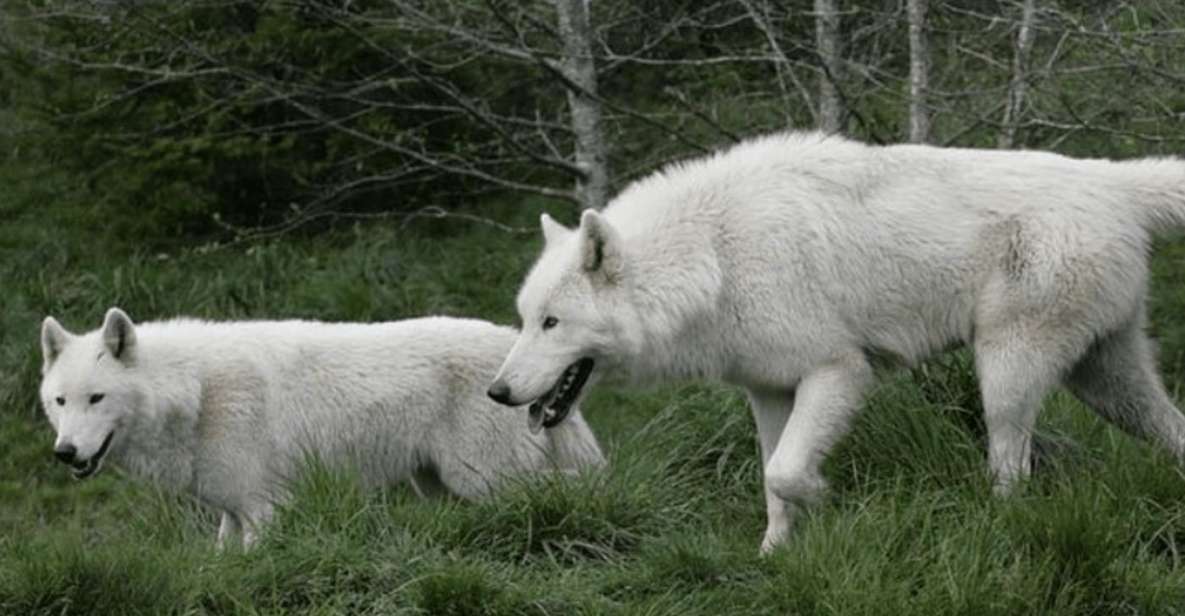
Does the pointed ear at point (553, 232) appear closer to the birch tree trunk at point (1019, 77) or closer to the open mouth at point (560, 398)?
the open mouth at point (560, 398)

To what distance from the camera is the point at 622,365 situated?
296 inches

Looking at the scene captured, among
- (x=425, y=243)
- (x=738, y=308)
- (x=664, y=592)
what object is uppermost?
(x=738, y=308)

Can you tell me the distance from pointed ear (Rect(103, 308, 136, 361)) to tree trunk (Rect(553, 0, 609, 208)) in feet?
13.5

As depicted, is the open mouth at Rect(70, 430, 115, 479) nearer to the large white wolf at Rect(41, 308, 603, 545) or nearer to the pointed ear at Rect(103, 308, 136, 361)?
the large white wolf at Rect(41, 308, 603, 545)

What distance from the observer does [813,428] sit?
285 inches

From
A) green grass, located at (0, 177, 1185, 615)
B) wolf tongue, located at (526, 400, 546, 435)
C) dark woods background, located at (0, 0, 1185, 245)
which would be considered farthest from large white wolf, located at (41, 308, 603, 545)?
dark woods background, located at (0, 0, 1185, 245)

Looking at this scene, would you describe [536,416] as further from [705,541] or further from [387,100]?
[387,100]

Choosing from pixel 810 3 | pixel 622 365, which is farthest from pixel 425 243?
pixel 622 365

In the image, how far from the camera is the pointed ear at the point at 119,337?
888 cm

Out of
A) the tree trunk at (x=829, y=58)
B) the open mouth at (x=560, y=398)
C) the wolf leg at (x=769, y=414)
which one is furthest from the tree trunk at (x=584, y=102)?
the open mouth at (x=560, y=398)

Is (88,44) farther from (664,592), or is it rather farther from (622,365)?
(664,592)

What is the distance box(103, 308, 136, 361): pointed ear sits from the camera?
8883 mm

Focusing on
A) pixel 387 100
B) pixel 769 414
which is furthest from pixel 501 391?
pixel 387 100

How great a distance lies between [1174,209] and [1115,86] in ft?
12.6
